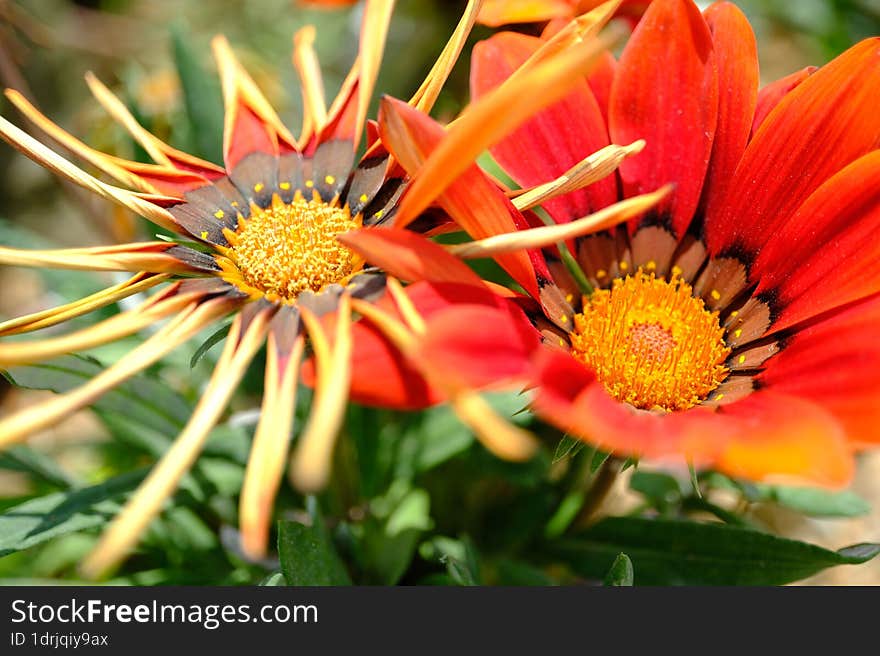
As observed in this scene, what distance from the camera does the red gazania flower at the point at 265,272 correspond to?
0.58m

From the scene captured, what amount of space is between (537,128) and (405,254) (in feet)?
0.98

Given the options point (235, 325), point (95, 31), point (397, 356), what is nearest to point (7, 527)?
point (235, 325)

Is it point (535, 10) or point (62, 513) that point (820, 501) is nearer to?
point (535, 10)

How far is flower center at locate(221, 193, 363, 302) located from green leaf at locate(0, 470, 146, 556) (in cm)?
35

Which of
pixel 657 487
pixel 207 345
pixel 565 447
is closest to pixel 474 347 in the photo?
pixel 565 447

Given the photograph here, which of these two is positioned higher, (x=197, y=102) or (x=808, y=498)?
(x=197, y=102)

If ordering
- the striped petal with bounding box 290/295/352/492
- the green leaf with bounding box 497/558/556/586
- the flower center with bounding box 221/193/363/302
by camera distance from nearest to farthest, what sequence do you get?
the striped petal with bounding box 290/295/352/492 → the flower center with bounding box 221/193/363/302 → the green leaf with bounding box 497/558/556/586

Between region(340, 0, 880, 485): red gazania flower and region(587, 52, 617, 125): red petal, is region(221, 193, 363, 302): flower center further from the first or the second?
region(587, 52, 617, 125): red petal

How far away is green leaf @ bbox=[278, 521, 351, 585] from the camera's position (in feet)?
2.83

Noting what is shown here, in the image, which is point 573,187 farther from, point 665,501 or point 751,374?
point 665,501

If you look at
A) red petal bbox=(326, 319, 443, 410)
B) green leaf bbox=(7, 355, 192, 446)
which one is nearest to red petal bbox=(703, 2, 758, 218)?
red petal bbox=(326, 319, 443, 410)

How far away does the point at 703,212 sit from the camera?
98cm

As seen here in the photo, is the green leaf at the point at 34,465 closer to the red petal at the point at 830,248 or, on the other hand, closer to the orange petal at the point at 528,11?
the orange petal at the point at 528,11

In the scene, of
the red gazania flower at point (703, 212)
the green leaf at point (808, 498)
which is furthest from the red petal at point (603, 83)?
the green leaf at point (808, 498)
